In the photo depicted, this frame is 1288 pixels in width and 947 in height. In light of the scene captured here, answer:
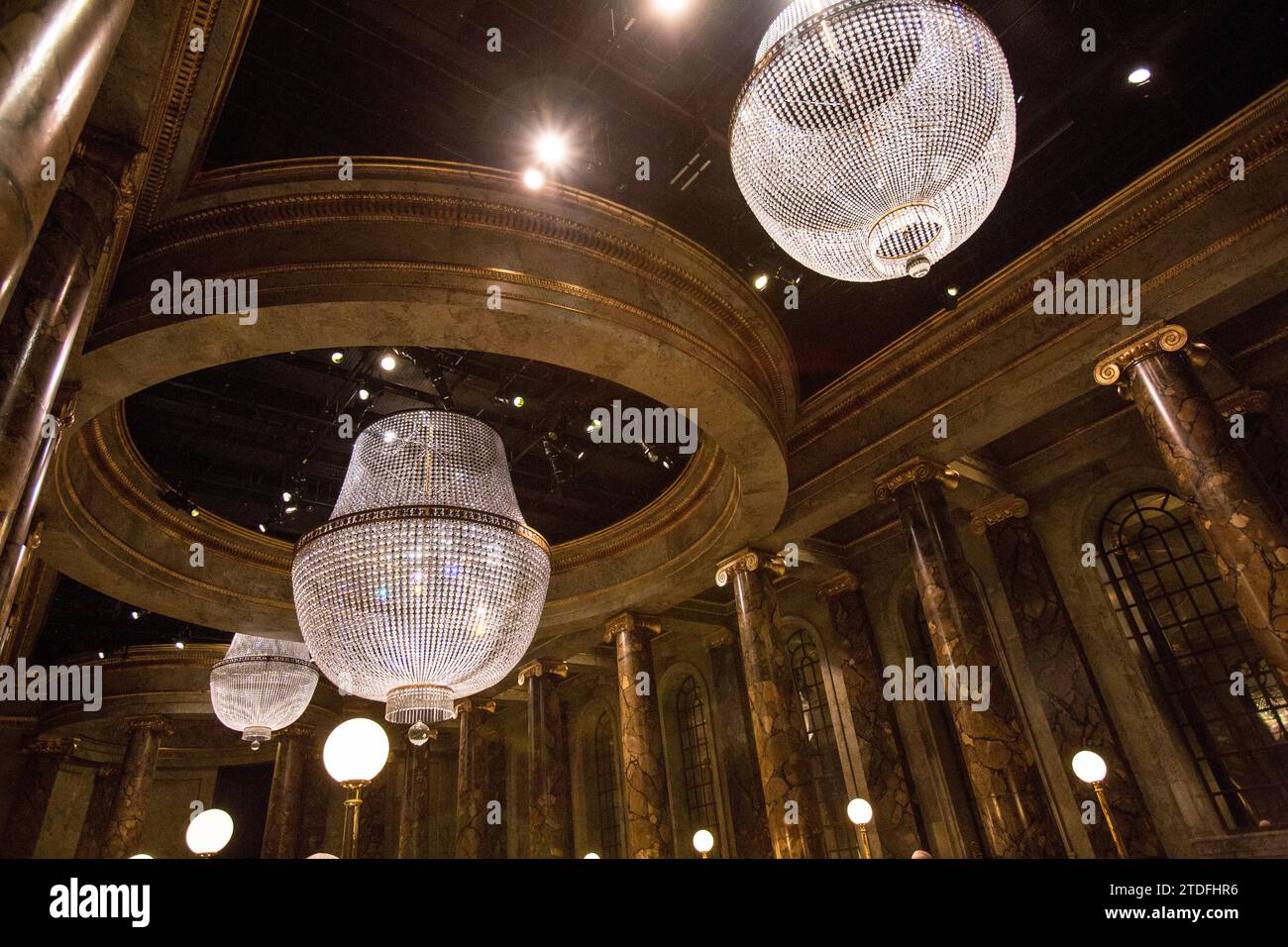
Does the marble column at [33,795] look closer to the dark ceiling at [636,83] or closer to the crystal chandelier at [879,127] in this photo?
the dark ceiling at [636,83]

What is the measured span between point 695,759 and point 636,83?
37.1ft

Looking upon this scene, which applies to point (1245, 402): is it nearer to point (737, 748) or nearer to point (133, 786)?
point (737, 748)

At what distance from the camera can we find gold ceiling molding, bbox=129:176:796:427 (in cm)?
532

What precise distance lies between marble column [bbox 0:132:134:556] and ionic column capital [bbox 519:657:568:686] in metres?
8.81

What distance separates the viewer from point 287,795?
14828mm

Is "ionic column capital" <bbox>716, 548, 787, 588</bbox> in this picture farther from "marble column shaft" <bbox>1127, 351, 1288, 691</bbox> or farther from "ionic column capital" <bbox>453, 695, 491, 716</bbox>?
"ionic column capital" <bbox>453, 695, 491, 716</bbox>

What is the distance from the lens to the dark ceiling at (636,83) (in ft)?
16.4

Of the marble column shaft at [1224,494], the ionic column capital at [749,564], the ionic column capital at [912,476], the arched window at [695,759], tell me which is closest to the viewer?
the marble column shaft at [1224,494]

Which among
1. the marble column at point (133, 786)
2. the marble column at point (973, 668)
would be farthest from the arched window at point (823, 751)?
the marble column at point (133, 786)

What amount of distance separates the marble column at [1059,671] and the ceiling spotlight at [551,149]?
7.09 m

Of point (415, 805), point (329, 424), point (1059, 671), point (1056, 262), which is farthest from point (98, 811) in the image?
point (1056, 262)
